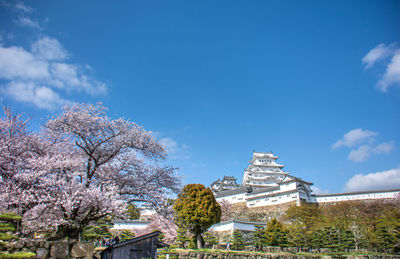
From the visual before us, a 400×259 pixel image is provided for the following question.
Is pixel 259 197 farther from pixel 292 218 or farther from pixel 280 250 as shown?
pixel 280 250

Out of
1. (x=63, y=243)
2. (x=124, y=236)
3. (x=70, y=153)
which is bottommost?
(x=124, y=236)

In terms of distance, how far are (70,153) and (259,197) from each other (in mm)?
35834

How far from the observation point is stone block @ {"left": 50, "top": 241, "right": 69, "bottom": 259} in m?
7.46

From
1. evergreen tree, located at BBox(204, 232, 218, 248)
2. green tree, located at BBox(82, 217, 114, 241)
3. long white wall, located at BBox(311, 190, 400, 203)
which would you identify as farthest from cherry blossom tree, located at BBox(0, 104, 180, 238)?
long white wall, located at BBox(311, 190, 400, 203)

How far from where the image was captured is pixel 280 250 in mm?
23703

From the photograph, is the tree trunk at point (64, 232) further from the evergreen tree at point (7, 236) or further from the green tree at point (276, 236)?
the green tree at point (276, 236)

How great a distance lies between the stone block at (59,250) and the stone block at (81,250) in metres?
0.26

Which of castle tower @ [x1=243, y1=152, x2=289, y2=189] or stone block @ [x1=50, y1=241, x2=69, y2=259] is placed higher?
castle tower @ [x1=243, y1=152, x2=289, y2=189]

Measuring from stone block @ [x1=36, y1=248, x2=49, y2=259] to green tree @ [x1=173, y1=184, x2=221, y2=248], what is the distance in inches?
559

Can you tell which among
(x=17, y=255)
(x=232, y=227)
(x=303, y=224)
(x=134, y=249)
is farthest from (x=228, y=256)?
(x=17, y=255)

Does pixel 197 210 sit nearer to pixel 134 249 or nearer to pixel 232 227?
pixel 232 227

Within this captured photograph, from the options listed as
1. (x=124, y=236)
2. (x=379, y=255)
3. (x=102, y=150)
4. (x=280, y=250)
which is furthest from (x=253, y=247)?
(x=102, y=150)

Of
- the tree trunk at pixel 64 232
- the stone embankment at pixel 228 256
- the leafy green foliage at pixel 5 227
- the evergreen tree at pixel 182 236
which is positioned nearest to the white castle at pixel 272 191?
the stone embankment at pixel 228 256

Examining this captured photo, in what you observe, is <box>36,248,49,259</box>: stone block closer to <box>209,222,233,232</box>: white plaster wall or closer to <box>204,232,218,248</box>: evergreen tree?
<box>204,232,218,248</box>: evergreen tree
